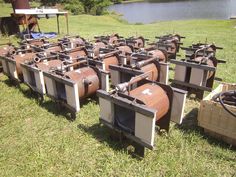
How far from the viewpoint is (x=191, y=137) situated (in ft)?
14.0

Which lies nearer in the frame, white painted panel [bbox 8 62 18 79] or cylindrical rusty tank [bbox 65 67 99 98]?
cylindrical rusty tank [bbox 65 67 99 98]

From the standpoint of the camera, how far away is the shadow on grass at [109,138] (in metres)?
4.05

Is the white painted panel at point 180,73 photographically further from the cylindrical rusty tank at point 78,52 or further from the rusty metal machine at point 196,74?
the cylindrical rusty tank at point 78,52

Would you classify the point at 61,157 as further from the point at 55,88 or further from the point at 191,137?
the point at 191,137

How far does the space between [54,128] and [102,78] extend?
1.56 meters

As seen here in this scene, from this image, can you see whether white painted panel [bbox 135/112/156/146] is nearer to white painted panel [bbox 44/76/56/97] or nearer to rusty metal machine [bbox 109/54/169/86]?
rusty metal machine [bbox 109/54/169/86]

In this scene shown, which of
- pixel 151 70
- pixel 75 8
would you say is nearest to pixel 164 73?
pixel 151 70

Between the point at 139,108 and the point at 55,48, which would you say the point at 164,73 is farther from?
the point at 55,48

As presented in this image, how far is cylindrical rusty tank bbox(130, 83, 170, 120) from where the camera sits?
3.79 m

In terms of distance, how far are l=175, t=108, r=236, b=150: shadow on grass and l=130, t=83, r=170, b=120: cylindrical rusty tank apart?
0.80 m

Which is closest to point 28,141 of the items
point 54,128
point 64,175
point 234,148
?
point 54,128

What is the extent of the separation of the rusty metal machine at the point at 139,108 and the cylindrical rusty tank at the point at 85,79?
1.10m

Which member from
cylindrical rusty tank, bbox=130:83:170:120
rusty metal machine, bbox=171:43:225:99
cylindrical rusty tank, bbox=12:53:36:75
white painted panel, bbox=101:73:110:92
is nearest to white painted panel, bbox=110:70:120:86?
white painted panel, bbox=101:73:110:92

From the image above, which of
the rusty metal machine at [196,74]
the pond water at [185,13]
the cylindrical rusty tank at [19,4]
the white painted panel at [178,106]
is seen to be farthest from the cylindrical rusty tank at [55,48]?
the pond water at [185,13]
